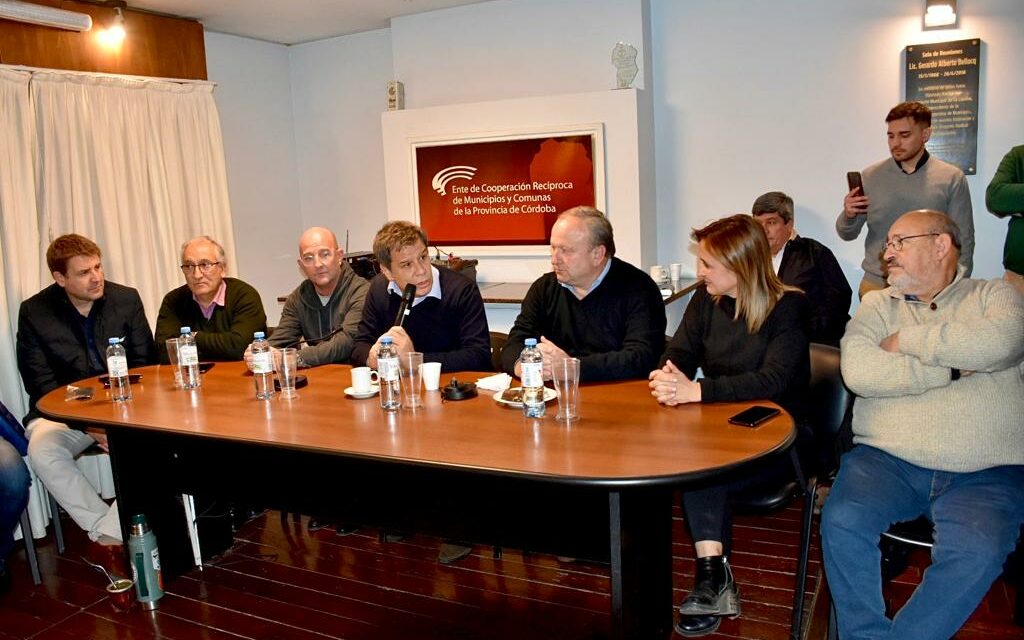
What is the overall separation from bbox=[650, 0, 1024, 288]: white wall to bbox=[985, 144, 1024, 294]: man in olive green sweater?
1.82ft

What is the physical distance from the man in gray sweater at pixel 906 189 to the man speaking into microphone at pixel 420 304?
1876mm

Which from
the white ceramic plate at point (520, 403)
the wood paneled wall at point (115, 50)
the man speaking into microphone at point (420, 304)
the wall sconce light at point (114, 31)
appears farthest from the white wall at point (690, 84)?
the white ceramic plate at point (520, 403)

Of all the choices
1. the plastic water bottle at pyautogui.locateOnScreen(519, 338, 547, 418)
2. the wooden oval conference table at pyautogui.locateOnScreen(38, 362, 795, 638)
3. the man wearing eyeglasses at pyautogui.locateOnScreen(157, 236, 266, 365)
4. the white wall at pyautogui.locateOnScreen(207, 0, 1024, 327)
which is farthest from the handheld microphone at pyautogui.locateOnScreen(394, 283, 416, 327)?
the white wall at pyautogui.locateOnScreen(207, 0, 1024, 327)

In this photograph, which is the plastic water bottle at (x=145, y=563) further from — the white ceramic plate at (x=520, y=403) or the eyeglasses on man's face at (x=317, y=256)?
the white ceramic plate at (x=520, y=403)

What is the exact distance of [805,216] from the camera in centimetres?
466

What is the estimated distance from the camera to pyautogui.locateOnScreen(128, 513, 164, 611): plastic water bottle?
2840 millimetres

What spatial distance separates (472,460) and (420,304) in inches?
55.9

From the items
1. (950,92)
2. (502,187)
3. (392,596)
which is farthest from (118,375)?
A: (950,92)

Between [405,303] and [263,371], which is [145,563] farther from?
[405,303]

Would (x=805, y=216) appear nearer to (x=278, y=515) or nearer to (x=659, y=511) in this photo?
(x=659, y=511)

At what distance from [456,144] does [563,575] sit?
Result: 2992mm

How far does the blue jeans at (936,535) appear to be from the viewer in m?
1.97

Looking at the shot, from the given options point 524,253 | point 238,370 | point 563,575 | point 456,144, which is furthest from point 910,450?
point 456,144

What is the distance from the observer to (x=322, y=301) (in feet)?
12.1
